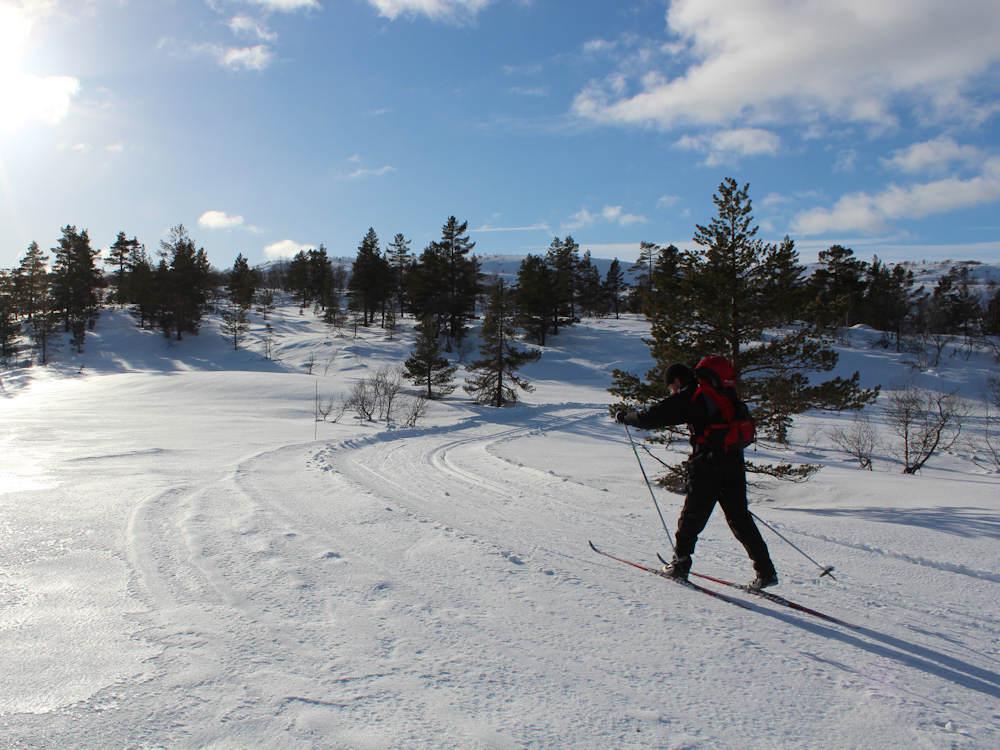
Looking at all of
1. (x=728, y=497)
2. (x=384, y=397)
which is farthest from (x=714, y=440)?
(x=384, y=397)

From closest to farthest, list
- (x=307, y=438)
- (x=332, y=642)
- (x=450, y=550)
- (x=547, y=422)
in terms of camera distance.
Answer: (x=332, y=642) → (x=450, y=550) → (x=307, y=438) → (x=547, y=422)

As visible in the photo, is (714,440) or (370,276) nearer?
(714,440)

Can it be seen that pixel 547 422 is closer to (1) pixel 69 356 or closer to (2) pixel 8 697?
(2) pixel 8 697

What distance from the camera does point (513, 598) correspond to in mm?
4254

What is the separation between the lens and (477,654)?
3.35 meters

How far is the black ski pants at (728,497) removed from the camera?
455 cm

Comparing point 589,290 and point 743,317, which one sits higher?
point 589,290

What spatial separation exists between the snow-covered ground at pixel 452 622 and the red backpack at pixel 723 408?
4.15ft

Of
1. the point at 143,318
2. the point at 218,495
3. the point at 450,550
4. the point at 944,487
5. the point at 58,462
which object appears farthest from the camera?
the point at 143,318

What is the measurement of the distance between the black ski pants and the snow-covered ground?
43cm

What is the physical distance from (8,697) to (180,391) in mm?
33252

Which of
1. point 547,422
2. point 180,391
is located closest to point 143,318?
point 180,391

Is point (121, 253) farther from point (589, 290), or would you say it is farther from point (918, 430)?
point (918, 430)

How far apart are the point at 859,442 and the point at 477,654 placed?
1116 inches
